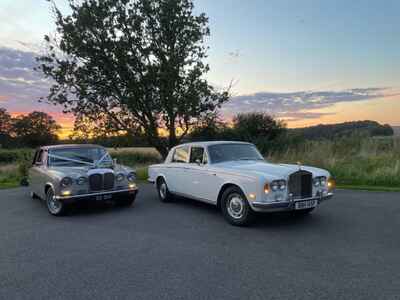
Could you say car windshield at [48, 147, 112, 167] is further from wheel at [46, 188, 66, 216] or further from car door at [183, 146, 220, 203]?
car door at [183, 146, 220, 203]

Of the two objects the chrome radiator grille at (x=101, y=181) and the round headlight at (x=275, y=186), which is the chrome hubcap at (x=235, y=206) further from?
the chrome radiator grille at (x=101, y=181)

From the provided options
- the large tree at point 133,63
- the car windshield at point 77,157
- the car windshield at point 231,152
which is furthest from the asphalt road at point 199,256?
the large tree at point 133,63

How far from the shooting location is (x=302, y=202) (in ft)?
19.0

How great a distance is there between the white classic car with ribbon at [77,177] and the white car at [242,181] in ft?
4.67

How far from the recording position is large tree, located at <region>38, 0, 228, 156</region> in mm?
14602

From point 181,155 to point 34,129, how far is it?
82.7m

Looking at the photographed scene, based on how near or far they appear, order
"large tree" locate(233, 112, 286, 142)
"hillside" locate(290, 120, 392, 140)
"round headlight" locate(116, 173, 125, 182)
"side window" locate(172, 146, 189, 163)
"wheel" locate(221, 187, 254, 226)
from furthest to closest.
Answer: "large tree" locate(233, 112, 286, 142), "hillside" locate(290, 120, 392, 140), "side window" locate(172, 146, 189, 163), "round headlight" locate(116, 173, 125, 182), "wheel" locate(221, 187, 254, 226)

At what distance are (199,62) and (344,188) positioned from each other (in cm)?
902

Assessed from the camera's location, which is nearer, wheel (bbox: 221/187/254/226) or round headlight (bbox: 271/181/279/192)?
round headlight (bbox: 271/181/279/192)

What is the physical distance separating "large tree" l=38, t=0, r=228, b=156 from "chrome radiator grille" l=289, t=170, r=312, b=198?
9.42 m

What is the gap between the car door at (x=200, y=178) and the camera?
6.77m

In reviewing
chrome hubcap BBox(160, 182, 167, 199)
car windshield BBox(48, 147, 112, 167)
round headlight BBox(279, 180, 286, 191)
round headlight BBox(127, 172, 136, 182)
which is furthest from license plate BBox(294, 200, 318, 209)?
car windshield BBox(48, 147, 112, 167)

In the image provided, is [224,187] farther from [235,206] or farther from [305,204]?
[305,204]

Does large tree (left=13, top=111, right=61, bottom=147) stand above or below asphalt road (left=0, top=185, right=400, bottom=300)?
above
